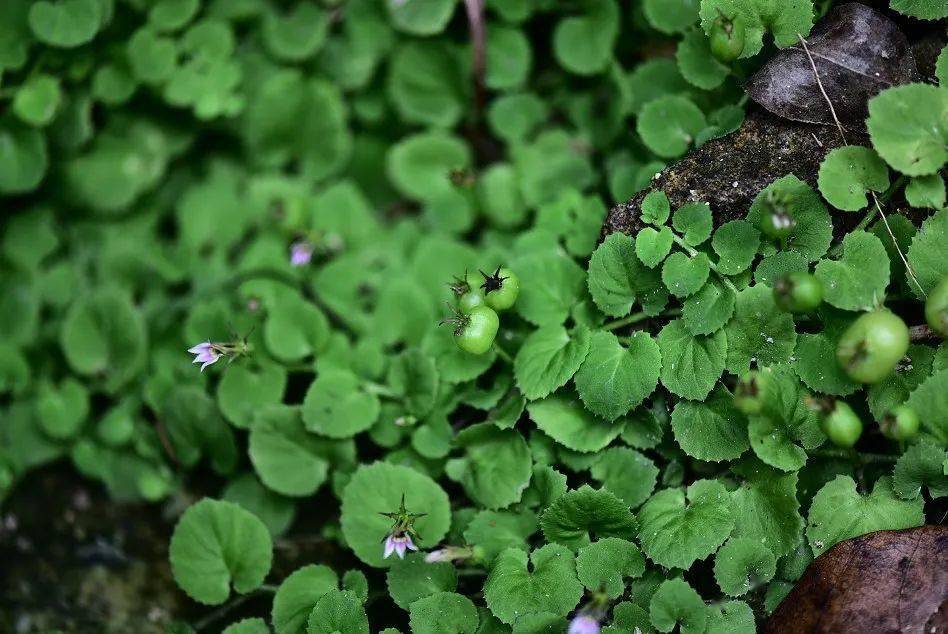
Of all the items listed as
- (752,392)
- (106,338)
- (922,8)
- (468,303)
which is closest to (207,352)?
(468,303)

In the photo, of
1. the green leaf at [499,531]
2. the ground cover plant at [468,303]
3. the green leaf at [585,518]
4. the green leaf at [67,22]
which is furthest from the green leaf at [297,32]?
the green leaf at [585,518]

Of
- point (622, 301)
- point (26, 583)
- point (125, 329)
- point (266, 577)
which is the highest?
point (622, 301)

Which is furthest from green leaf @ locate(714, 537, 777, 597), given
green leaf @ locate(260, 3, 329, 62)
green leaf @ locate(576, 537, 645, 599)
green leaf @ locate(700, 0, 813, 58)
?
green leaf @ locate(260, 3, 329, 62)

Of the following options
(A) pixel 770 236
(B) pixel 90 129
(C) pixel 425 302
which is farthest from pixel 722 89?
(B) pixel 90 129

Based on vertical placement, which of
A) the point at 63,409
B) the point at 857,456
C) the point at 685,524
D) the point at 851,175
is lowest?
the point at 63,409

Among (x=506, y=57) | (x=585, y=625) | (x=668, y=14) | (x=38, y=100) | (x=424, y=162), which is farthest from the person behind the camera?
(x=424, y=162)

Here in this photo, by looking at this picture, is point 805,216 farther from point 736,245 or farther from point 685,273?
point 685,273

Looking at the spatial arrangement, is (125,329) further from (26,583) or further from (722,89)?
(722,89)
